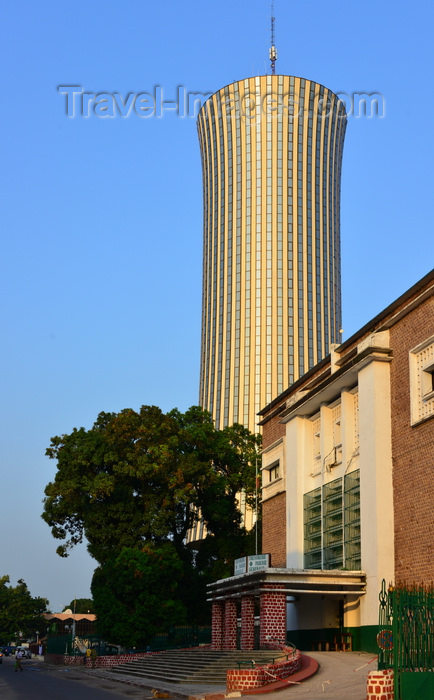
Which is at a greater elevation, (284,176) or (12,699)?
(284,176)

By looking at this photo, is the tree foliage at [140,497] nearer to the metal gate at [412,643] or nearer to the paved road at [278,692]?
the paved road at [278,692]

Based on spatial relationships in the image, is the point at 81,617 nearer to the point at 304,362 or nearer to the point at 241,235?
the point at 304,362

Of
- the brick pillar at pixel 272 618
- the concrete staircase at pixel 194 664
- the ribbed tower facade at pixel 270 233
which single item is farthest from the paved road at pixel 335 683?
the ribbed tower facade at pixel 270 233

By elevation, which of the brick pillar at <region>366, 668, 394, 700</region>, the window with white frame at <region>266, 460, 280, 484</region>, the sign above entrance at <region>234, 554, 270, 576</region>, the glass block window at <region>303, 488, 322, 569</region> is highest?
the window with white frame at <region>266, 460, 280, 484</region>

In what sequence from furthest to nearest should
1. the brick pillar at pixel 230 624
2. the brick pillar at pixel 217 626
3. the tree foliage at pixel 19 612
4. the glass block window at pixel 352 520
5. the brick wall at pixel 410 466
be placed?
the tree foliage at pixel 19 612, the brick pillar at pixel 217 626, the brick pillar at pixel 230 624, the glass block window at pixel 352 520, the brick wall at pixel 410 466

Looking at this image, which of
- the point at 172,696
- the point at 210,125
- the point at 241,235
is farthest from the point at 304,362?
the point at 172,696

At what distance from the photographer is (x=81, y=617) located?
88.4 m

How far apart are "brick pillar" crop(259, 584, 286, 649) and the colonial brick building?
7 cm

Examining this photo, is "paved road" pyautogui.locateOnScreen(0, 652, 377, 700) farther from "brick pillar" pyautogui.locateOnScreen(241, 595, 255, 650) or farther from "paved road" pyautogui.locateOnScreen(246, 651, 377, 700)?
"brick pillar" pyautogui.locateOnScreen(241, 595, 255, 650)

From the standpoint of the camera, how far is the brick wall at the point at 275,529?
43.6 metres

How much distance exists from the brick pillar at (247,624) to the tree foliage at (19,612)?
8087cm

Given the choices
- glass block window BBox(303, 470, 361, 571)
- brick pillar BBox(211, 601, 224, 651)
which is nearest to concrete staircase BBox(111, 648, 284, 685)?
brick pillar BBox(211, 601, 224, 651)

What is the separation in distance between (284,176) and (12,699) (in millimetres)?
70019

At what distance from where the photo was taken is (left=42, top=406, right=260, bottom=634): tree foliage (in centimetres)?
4897
